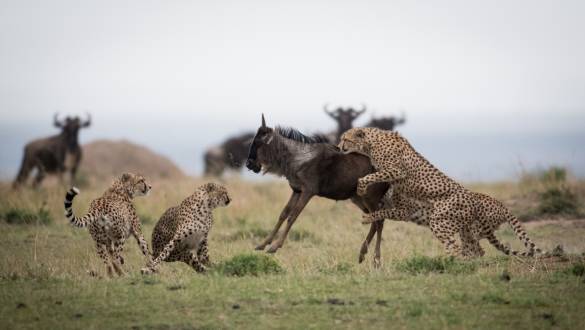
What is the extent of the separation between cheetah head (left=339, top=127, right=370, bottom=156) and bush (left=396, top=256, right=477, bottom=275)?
1916mm

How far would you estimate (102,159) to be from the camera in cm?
3198

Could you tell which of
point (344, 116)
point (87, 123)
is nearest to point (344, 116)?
point (344, 116)

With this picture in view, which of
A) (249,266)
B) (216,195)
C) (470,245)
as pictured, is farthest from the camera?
(470,245)

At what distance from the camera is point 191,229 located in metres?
9.09

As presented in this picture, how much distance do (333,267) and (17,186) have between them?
12.7 meters

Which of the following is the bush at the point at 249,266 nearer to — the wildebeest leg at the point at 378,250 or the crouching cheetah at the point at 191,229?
the crouching cheetah at the point at 191,229

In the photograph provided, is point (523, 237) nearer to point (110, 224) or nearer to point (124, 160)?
point (110, 224)

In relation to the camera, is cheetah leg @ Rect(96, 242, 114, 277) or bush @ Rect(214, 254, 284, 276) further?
cheetah leg @ Rect(96, 242, 114, 277)

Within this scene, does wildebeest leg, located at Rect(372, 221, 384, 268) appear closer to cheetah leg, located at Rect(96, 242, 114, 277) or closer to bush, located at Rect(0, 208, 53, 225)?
cheetah leg, located at Rect(96, 242, 114, 277)

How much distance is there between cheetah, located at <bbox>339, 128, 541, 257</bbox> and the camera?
9898 mm

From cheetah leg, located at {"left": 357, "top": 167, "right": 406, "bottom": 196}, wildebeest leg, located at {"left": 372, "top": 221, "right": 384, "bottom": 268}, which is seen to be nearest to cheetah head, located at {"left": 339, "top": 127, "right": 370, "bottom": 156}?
cheetah leg, located at {"left": 357, "top": 167, "right": 406, "bottom": 196}

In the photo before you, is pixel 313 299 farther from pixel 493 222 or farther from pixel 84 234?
pixel 84 234

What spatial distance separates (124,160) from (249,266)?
23793mm

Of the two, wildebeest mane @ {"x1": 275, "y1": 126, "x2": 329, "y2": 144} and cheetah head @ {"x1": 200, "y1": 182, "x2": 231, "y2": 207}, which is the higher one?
wildebeest mane @ {"x1": 275, "y1": 126, "x2": 329, "y2": 144}
